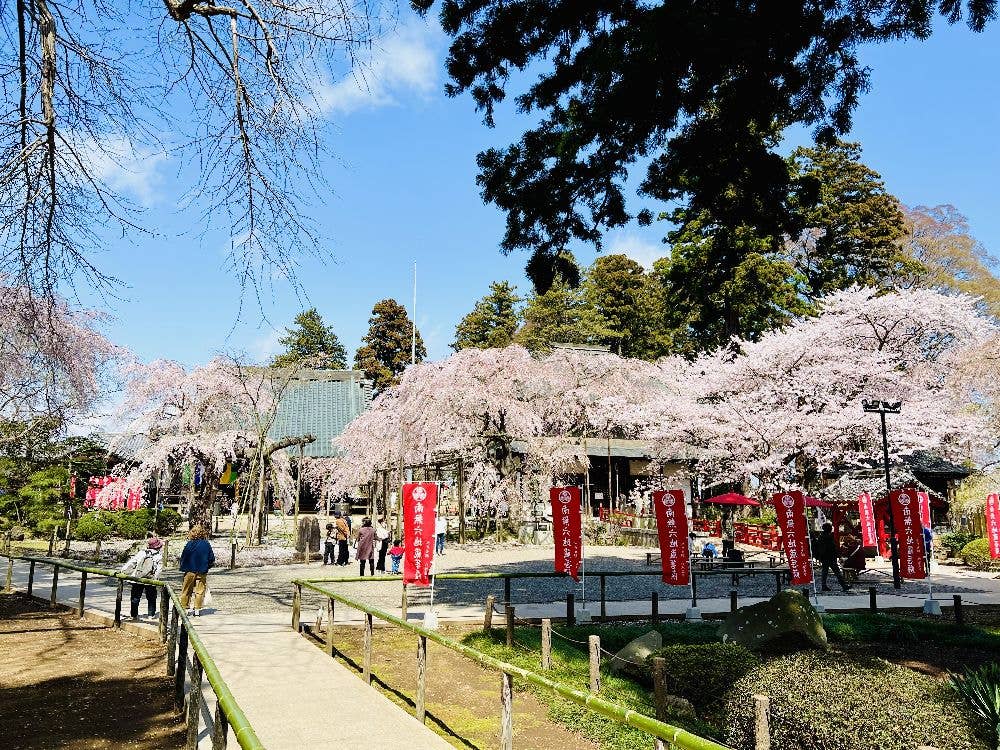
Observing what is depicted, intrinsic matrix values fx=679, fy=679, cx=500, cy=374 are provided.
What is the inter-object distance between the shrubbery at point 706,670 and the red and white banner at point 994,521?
582 inches

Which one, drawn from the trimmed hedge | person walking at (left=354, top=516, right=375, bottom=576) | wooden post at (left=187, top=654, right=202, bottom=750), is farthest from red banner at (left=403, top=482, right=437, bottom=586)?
wooden post at (left=187, top=654, right=202, bottom=750)

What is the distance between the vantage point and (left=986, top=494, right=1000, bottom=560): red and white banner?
725 inches

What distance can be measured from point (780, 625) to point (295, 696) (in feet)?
18.5

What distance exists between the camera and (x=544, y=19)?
314 inches

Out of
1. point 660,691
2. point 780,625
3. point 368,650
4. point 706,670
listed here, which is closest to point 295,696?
point 368,650

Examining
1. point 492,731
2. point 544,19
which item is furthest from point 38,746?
point 544,19

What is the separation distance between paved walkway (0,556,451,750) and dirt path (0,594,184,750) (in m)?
0.49

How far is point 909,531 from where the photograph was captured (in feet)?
52.2

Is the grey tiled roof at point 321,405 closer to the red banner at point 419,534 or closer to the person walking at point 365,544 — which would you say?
the person walking at point 365,544

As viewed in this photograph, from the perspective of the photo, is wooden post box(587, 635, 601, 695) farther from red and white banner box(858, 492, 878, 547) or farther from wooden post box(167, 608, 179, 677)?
red and white banner box(858, 492, 878, 547)

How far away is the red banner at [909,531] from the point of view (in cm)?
1557

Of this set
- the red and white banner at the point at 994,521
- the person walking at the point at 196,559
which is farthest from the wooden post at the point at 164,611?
the red and white banner at the point at 994,521

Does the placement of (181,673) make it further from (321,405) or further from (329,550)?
(321,405)

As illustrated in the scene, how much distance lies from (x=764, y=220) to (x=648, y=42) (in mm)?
3345
